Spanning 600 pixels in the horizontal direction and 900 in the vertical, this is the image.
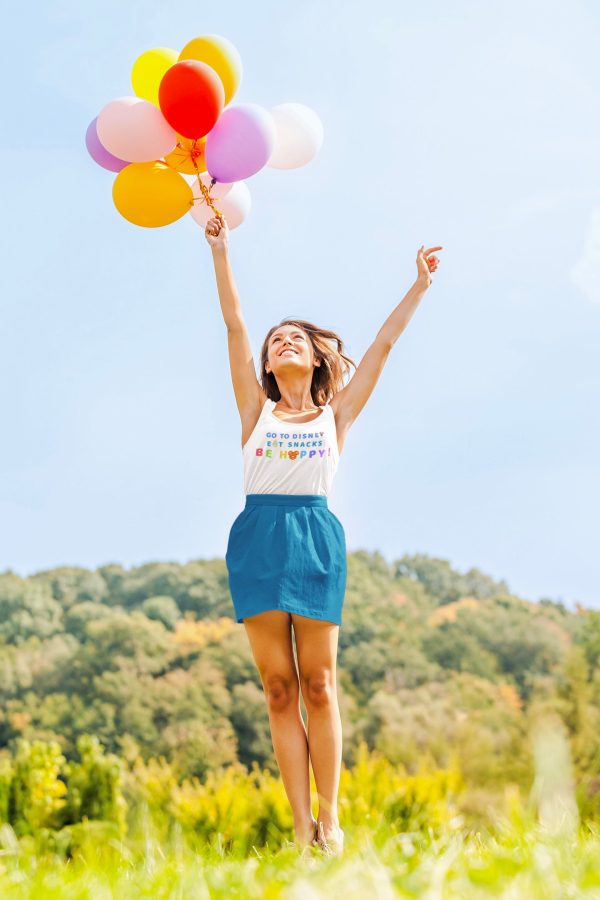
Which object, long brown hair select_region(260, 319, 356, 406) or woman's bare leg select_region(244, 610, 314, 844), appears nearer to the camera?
woman's bare leg select_region(244, 610, 314, 844)

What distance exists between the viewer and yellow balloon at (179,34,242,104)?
346 centimetres

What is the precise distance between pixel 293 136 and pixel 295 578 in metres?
1.76

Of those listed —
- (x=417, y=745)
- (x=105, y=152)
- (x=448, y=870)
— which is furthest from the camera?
(x=417, y=745)

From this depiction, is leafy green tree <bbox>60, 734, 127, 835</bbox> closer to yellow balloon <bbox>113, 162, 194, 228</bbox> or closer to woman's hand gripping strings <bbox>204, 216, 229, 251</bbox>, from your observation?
yellow balloon <bbox>113, 162, 194, 228</bbox>

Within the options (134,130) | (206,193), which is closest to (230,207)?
(206,193)

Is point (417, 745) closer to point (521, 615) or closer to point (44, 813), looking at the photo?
point (521, 615)

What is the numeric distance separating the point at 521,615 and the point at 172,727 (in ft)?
30.6

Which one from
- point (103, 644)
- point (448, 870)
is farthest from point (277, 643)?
point (103, 644)

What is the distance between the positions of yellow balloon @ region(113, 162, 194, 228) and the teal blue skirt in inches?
45.7

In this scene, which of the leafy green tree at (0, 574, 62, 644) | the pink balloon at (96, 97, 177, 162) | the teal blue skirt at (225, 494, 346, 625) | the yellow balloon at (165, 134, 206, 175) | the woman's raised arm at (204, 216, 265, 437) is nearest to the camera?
the teal blue skirt at (225, 494, 346, 625)

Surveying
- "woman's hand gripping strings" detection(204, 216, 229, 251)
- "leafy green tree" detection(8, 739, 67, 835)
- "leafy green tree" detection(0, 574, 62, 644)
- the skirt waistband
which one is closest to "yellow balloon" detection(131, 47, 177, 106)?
"woman's hand gripping strings" detection(204, 216, 229, 251)

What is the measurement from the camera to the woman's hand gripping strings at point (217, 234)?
10.7 feet

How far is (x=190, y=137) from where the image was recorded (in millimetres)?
3326

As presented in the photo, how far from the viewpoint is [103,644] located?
2109 centimetres
